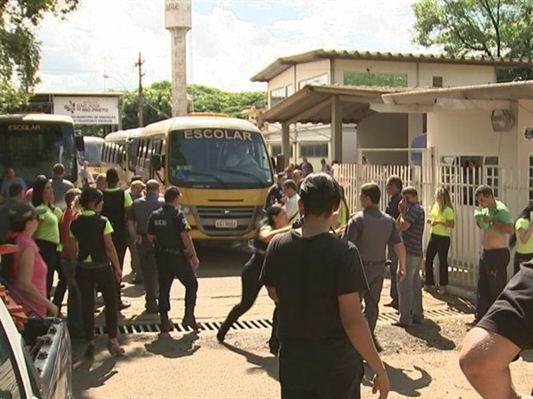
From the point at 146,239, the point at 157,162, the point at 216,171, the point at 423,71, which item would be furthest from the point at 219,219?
the point at 423,71

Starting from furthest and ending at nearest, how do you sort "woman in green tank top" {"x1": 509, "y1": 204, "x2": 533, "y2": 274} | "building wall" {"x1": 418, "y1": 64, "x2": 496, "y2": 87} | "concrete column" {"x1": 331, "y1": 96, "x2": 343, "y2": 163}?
1. "building wall" {"x1": 418, "y1": 64, "x2": 496, "y2": 87}
2. "concrete column" {"x1": 331, "y1": 96, "x2": 343, "y2": 163}
3. "woman in green tank top" {"x1": 509, "y1": 204, "x2": 533, "y2": 274}

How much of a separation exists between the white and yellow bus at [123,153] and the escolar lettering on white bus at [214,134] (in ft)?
7.60

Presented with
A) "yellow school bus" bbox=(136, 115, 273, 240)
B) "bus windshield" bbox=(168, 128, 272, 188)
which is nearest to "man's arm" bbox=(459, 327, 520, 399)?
"yellow school bus" bbox=(136, 115, 273, 240)

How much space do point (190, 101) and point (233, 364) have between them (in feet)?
289

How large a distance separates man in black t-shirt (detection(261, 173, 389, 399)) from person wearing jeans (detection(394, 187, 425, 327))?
4842 millimetres

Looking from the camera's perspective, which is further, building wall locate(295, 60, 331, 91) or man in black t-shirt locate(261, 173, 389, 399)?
building wall locate(295, 60, 331, 91)

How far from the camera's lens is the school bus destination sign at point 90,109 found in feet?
155

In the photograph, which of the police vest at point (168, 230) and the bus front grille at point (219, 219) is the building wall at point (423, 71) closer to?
the bus front grille at point (219, 219)

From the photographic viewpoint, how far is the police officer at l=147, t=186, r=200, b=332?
8219 millimetres

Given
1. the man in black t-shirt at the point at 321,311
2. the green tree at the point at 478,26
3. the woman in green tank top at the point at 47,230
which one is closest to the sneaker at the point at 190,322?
the woman in green tank top at the point at 47,230

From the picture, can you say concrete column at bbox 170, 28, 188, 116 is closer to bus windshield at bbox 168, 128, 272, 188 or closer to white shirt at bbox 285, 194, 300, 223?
bus windshield at bbox 168, 128, 272, 188

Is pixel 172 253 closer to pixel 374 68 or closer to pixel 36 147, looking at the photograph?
pixel 36 147

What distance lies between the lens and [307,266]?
11.5 feet

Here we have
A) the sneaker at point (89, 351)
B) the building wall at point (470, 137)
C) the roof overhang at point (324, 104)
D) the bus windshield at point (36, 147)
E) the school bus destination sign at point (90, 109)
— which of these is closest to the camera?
the sneaker at point (89, 351)
